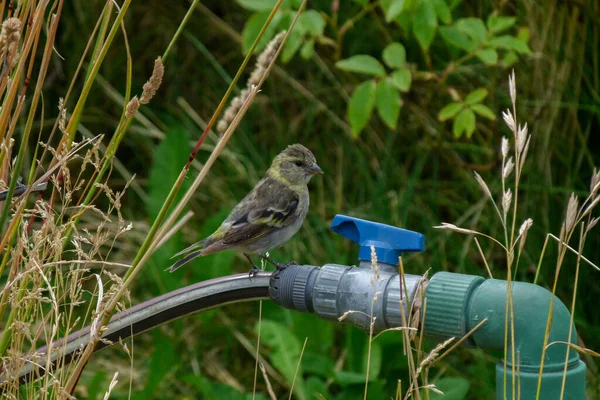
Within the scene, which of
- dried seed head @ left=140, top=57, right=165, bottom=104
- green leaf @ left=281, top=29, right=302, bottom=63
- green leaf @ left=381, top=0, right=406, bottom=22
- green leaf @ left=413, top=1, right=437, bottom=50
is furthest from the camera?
green leaf @ left=281, top=29, right=302, bottom=63

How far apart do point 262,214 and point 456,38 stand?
119 centimetres

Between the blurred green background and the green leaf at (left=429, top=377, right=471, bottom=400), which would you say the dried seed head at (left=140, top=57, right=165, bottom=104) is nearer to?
the blurred green background

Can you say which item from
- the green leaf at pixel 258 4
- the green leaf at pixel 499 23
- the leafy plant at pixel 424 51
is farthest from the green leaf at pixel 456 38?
the green leaf at pixel 258 4

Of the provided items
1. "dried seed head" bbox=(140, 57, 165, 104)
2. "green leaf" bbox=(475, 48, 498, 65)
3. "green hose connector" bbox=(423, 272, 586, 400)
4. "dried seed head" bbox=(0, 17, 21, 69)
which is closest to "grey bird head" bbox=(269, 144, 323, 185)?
"green leaf" bbox=(475, 48, 498, 65)

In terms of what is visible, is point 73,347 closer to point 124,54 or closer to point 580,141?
point 580,141

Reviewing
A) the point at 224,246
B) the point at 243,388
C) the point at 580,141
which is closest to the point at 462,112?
the point at 580,141

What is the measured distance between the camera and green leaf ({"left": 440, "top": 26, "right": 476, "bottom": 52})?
3.85 meters

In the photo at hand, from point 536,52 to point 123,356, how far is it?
9.15ft

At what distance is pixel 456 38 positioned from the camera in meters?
3.88

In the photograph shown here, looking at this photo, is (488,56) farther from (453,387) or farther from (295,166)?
(453,387)

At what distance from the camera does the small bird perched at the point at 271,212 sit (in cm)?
352

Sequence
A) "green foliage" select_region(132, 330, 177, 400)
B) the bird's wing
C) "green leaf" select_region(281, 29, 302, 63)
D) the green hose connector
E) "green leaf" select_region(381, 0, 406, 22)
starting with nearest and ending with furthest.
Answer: the green hose connector, "green leaf" select_region(381, 0, 406, 22), the bird's wing, "green leaf" select_region(281, 29, 302, 63), "green foliage" select_region(132, 330, 177, 400)

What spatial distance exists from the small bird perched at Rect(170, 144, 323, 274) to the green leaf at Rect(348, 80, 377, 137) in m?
0.26

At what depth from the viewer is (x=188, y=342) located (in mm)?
4680
